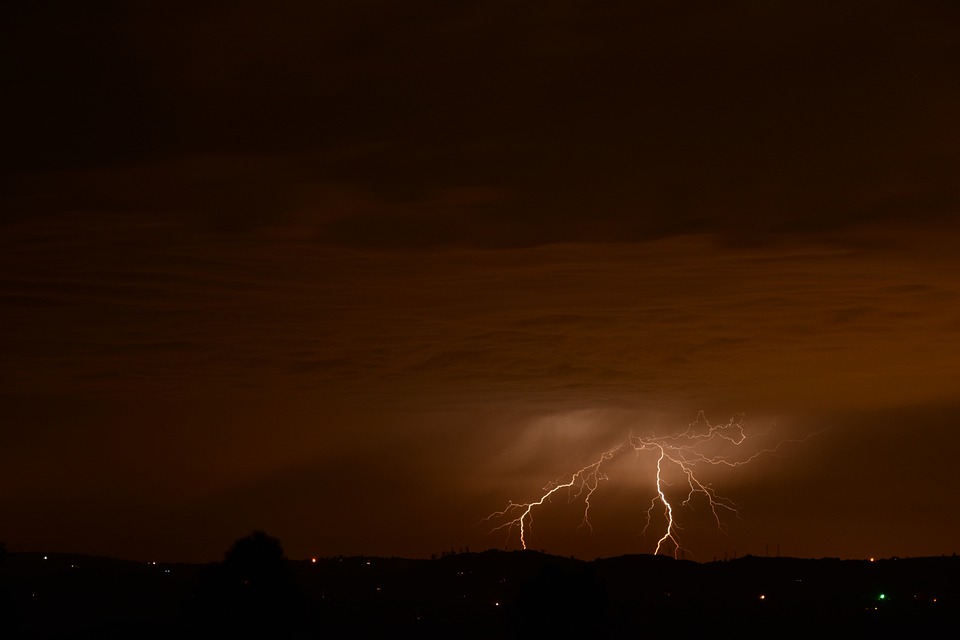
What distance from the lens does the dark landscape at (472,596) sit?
4566cm

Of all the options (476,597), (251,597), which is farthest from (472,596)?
(251,597)

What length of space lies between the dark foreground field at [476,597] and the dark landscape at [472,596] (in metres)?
0.09

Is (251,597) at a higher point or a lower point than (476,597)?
lower

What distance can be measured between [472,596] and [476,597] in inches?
34.5

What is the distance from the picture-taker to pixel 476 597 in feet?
318

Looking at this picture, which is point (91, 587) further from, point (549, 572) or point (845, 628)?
point (549, 572)

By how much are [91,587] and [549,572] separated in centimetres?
6355

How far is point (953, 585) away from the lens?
93125 millimetres

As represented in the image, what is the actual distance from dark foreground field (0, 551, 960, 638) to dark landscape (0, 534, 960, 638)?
9cm

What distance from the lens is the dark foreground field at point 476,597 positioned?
4562 centimetres

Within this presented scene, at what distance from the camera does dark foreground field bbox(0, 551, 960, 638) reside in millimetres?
45625

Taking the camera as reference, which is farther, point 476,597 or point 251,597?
point 476,597

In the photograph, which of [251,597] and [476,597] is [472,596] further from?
[251,597]

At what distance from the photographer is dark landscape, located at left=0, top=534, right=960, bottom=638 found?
4566cm
